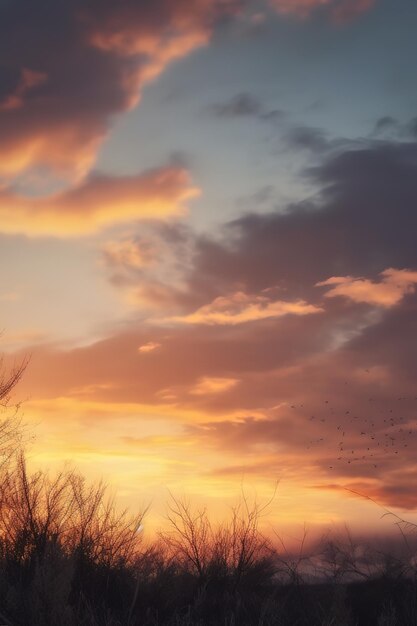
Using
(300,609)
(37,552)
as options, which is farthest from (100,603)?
(300,609)

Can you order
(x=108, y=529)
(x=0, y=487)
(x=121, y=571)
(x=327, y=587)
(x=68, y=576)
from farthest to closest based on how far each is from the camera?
(x=0, y=487) < (x=108, y=529) < (x=121, y=571) < (x=327, y=587) < (x=68, y=576)

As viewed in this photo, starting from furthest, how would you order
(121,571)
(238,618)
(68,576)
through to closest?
(121,571) < (238,618) < (68,576)

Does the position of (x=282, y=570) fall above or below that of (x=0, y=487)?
below

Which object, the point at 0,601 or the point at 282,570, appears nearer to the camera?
the point at 0,601

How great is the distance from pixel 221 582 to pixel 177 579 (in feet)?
9.62

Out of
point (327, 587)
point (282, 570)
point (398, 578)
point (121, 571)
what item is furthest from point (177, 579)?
point (398, 578)

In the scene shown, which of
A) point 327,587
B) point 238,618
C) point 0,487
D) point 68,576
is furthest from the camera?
point 0,487

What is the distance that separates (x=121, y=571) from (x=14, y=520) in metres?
4.59

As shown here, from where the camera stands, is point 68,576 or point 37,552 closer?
point 68,576

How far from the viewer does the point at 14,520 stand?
2681 centimetres

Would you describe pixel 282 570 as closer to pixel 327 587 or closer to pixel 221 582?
pixel 327 587

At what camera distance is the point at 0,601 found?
18.6 meters

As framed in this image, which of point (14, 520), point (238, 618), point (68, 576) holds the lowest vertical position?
point (238, 618)

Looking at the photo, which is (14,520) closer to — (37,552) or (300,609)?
Result: (37,552)
